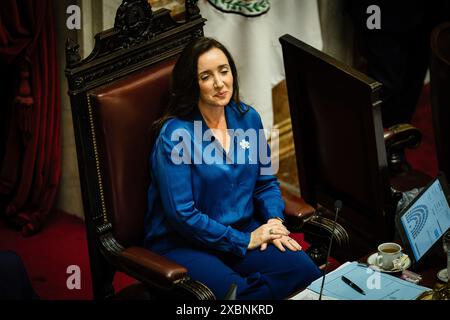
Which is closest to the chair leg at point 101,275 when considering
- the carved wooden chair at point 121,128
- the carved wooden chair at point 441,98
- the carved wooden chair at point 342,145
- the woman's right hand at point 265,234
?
the carved wooden chair at point 121,128

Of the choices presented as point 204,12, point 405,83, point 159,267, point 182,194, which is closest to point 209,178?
point 182,194

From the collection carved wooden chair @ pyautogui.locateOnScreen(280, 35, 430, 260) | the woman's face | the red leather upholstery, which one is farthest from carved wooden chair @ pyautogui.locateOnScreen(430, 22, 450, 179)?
the red leather upholstery

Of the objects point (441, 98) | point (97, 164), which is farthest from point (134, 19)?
point (441, 98)

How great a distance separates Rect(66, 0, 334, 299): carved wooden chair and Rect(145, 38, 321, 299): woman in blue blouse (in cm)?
6

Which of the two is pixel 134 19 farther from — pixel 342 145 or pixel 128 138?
pixel 342 145

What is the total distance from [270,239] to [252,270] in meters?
0.12

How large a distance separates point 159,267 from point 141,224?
0.33 m

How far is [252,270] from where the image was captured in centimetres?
294

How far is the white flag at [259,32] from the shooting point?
13.5ft

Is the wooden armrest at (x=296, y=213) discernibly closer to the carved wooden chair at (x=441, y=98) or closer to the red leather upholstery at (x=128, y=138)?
the red leather upholstery at (x=128, y=138)

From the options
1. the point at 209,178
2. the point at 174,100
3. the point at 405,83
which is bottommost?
the point at 405,83

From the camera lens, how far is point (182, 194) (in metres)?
2.86
